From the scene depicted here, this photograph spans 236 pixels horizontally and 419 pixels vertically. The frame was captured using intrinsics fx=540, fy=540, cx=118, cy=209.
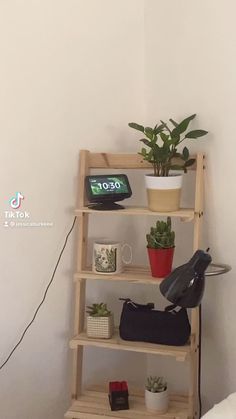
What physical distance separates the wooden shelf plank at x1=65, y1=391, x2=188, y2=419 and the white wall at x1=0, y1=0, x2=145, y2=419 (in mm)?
182

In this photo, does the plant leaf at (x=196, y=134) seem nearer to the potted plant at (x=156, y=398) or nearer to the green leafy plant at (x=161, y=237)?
the green leafy plant at (x=161, y=237)

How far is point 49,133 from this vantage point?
6.93 feet

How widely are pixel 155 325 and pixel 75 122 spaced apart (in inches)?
33.4

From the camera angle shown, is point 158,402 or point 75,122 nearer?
point 158,402

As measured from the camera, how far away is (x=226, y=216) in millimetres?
1993

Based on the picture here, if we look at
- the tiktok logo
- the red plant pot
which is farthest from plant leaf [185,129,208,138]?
the tiktok logo

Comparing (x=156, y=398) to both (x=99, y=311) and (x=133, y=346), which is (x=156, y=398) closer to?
(x=133, y=346)

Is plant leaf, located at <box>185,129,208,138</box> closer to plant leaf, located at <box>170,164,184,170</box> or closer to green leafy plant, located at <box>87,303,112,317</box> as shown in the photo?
plant leaf, located at <box>170,164,184,170</box>

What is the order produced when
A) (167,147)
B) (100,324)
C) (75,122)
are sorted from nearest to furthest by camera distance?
1. (167,147)
2. (100,324)
3. (75,122)

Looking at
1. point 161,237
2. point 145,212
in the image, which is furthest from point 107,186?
point 161,237

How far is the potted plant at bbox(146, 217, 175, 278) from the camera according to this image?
1954 mm

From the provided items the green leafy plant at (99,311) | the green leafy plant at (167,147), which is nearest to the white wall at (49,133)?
the green leafy plant at (99,311)

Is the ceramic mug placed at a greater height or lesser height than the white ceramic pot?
lesser

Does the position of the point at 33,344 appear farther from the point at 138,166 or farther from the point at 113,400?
the point at 138,166
